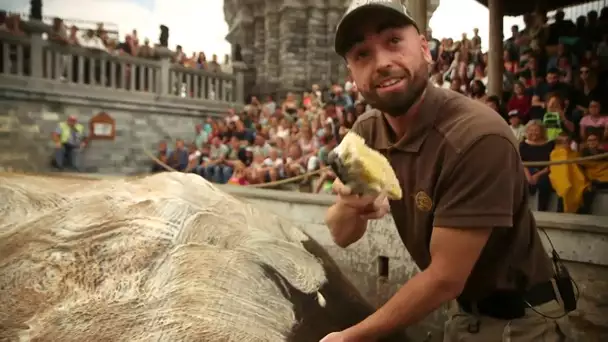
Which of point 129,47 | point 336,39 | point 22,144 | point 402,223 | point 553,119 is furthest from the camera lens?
point 129,47

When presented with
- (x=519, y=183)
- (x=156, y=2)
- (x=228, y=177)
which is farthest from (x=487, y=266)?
(x=156, y=2)

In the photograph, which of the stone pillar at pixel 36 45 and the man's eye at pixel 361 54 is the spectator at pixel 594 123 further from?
the stone pillar at pixel 36 45

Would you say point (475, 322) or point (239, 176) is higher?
point (239, 176)

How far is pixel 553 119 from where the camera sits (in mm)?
3074

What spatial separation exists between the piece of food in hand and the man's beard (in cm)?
9

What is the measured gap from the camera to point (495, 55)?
4156mm

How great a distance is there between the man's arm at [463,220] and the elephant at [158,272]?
45 centimetres

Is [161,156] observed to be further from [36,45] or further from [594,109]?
[594,109]

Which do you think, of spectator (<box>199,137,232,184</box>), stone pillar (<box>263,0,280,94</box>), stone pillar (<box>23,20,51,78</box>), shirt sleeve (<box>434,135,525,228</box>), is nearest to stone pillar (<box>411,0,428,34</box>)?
shirt sleeve (<box>434,135,525,228</box>)

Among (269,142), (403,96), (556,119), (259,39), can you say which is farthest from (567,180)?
(259,39)

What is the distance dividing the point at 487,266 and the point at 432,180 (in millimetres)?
250

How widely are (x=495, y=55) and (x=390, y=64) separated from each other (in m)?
3.56

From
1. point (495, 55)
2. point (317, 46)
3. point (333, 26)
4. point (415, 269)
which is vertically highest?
point (333, 26)

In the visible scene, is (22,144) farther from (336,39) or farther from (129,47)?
(336,39)
